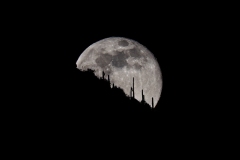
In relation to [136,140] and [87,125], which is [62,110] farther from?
[136,140]

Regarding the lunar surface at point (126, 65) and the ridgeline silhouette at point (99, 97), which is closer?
the ridgeline silhouette at point (99, 97)

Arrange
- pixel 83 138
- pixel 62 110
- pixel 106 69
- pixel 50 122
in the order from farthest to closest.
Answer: pixel 106 69 → pixel 83 138 → pixel 62 110 → pixel 50 122

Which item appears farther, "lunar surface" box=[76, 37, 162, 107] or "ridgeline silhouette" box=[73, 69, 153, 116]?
"lunar surface" box=[76, 37, 162, 107]

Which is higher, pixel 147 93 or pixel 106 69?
pixel 106 69

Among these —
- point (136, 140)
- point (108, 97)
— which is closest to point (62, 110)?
point (108, 97)

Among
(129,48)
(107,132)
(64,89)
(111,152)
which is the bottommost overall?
(111,152)

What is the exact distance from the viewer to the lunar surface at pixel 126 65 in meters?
16.8

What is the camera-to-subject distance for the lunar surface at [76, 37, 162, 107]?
16.8m

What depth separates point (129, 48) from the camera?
60.7 feet

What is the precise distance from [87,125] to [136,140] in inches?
167

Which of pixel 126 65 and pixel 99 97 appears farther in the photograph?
pixel 126 65

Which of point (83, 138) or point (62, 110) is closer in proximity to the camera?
point (62, 110)

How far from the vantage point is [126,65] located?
56.5 ft

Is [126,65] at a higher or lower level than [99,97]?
higher
